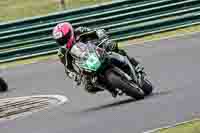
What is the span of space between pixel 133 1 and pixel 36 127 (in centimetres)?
1008

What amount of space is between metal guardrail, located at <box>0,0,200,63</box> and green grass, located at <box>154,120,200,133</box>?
11270 mm

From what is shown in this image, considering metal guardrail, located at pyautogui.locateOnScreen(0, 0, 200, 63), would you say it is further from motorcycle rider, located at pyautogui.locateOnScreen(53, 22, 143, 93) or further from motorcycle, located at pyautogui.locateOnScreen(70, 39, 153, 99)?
motorcycle, located at pyautogui.locateOnScreen(70, 39, 153, 99)

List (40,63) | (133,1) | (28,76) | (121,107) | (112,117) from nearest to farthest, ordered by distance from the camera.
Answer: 1. (112,117)
2. (121,107)
3. (28,76)
4. (40,63)
5. (133,1)

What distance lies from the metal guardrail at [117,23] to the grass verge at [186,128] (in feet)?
36.8

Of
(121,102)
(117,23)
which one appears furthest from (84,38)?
(117,23)

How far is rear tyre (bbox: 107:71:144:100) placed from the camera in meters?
13.5

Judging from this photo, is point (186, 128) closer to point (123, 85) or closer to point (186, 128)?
point (186, 128)

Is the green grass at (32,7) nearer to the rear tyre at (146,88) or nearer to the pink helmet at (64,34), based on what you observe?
the rear tyre at (146,88)

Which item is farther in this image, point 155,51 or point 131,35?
point 131,35

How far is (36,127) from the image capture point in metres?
13.0

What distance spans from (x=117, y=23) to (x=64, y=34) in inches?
338

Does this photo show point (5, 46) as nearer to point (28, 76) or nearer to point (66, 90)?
point (28, 76)

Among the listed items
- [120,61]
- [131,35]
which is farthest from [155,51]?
[120,61]

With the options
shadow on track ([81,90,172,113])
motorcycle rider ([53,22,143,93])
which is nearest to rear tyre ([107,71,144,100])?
shadow on track ([81,90,172,113])
